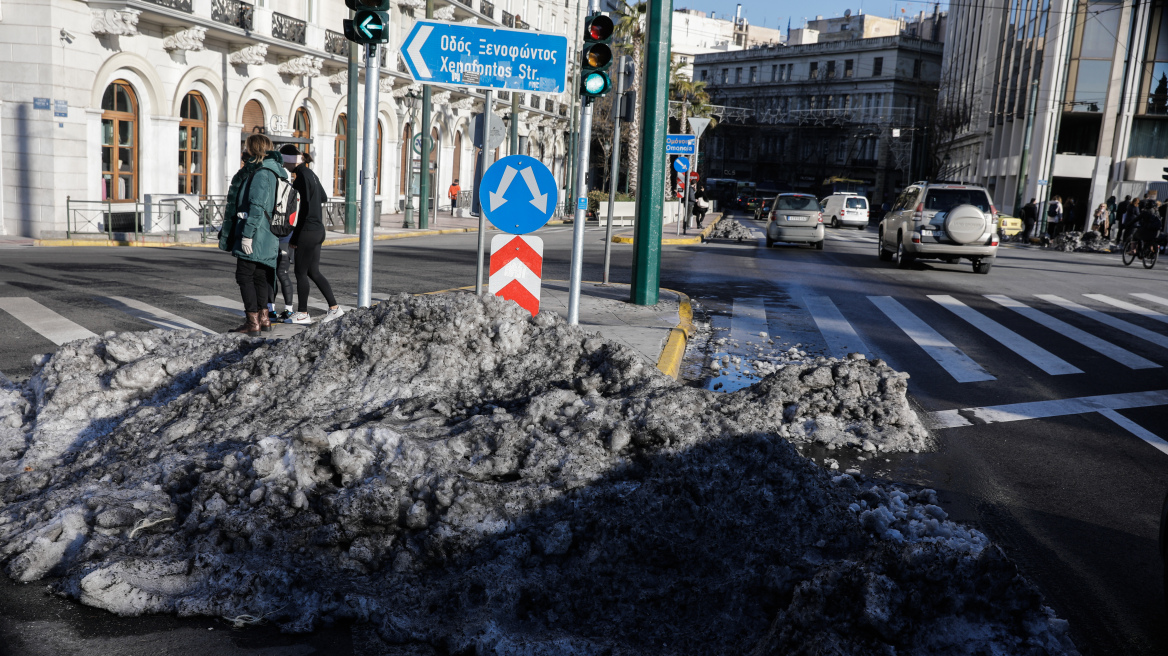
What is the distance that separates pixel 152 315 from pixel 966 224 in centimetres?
1516

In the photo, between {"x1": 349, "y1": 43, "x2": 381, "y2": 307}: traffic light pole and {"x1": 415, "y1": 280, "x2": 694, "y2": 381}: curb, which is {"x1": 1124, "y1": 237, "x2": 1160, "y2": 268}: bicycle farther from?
{"x1": 349, "y1": 43, "x2": 381, "y2": 307}: traffic light pole

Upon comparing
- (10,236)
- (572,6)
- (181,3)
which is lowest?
(10,236)

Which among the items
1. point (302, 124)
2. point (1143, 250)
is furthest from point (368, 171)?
point (302, 124)

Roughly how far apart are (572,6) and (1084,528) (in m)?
63.0

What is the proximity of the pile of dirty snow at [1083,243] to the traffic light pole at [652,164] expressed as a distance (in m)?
24.8

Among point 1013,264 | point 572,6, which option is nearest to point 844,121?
point 572,6

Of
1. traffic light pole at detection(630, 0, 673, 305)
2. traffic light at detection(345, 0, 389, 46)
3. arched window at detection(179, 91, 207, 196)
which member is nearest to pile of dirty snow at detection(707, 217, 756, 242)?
arched window at detection(179, 91, 207, 196)

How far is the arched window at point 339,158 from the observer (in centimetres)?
3325

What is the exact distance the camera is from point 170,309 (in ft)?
33.7

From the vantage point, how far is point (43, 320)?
9203 millimetres

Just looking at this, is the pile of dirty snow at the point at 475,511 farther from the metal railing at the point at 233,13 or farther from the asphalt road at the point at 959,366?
the metal railing at the point at 233,13

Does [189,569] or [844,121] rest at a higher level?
[844,121]

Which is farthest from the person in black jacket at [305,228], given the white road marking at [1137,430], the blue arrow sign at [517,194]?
the white road marking at [1137,430]

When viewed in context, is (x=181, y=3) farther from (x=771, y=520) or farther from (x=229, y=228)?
(x=771, y=520)
